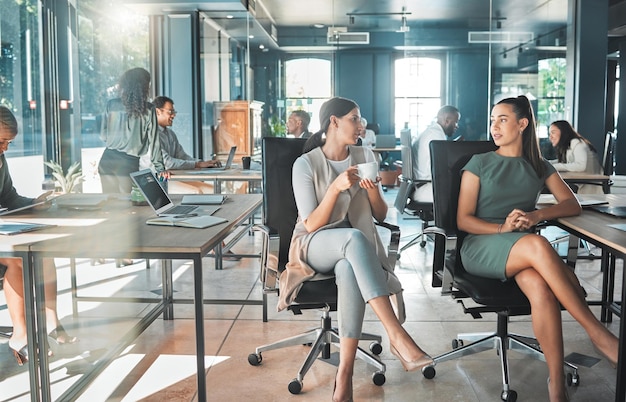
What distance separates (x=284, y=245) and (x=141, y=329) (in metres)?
0.84

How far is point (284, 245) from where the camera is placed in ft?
10.2

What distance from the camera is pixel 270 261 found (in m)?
2.90

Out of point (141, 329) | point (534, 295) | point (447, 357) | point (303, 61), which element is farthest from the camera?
point (303, 61)

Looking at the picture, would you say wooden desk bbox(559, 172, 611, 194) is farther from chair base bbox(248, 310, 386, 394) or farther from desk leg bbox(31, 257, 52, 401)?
desk leg bbox(31, 257, 52, 401)

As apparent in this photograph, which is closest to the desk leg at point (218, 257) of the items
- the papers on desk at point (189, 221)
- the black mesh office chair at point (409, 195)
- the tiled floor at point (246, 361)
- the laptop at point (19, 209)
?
the tiled floor at point (246, 361)

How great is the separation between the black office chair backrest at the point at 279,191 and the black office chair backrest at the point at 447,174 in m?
0.66

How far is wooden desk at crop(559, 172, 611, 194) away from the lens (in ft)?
16.1

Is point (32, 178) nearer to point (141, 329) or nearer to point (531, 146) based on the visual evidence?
point (141, 329)

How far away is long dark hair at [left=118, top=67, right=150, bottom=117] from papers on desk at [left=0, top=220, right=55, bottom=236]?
232 centimetres

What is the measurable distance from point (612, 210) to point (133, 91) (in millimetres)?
3357

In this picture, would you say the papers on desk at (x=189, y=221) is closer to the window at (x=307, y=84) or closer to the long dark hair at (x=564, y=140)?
the long dark hair at (x=564, y=140)

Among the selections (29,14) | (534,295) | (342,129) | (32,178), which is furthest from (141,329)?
(29,14)

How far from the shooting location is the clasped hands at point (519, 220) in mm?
2732

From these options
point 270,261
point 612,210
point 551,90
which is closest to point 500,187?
point 612,210
